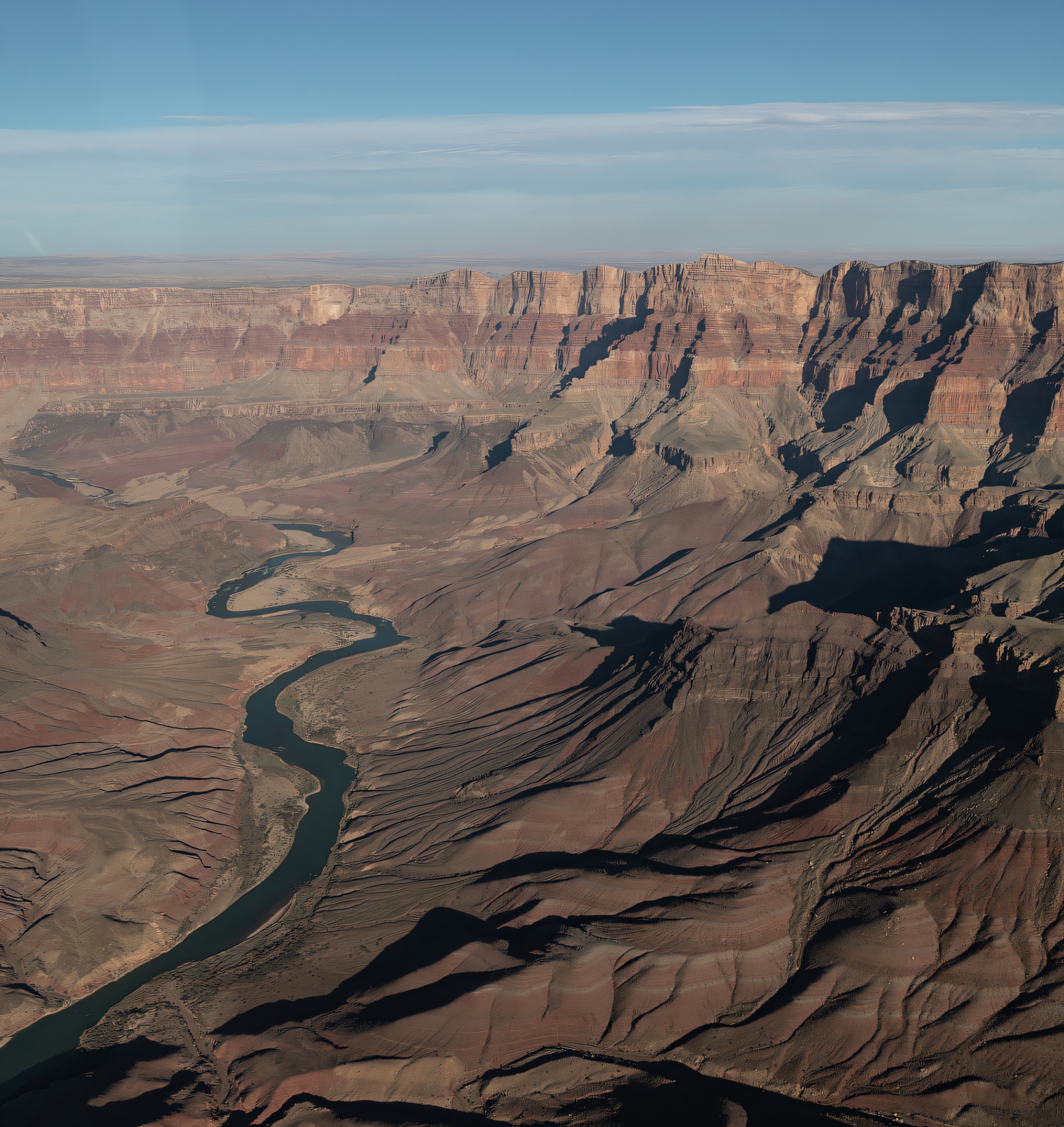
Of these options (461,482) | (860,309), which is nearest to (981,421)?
(860,309)

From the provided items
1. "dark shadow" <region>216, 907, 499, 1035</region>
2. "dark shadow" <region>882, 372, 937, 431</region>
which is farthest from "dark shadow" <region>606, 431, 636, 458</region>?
"dark shadow" <region>216, 907, 499, 1035</region>

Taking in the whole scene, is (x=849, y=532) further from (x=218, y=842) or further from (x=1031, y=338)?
(x=218, y=842)

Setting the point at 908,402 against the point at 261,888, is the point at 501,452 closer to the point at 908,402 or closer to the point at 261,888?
the point at 908,402

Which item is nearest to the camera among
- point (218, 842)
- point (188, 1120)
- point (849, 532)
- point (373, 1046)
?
point (188, 1120)

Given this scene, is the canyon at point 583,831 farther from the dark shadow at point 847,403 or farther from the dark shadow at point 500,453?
the dark shadow at point 500,453

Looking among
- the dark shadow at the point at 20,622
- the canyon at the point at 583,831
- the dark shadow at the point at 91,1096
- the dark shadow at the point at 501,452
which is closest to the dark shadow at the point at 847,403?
the canyon at the point at 583,831

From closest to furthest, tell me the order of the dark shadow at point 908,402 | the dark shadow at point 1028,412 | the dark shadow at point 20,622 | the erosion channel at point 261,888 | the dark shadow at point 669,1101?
the dark shadow at point 669,1101 < the erosion channel at point 261,888 < the dark shadow at point 20,622 < the dark shadow at point 1028,412 < the dark shadow at point 908,402

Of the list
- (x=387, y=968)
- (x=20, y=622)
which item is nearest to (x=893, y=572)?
(x=387, y=968)

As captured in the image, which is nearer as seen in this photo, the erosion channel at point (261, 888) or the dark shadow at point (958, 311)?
the erosion channel at point (261, 888)
